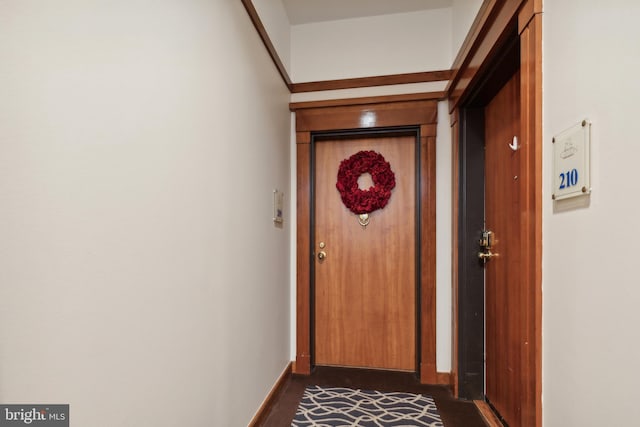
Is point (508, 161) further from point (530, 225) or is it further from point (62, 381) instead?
point (62, 381)

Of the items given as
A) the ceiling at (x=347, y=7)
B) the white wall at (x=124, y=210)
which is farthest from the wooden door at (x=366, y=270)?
the white wall at (x=124, y=210)

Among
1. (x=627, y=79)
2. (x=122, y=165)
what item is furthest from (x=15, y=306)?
(x=627, y=79)

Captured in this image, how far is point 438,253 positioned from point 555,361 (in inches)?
59.1

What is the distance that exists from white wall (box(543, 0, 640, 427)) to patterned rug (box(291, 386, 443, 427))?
1.08 meters

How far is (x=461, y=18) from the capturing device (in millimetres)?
2289

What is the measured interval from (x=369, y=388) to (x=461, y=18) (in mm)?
2634

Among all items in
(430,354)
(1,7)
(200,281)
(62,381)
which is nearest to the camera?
(1,7)

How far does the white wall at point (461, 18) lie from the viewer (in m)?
2.01

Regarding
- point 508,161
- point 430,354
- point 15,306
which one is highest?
point 508,161

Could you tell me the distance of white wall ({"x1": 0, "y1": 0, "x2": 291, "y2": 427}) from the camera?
0.68 meters

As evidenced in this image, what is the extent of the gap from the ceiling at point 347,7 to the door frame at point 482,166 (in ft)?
2.06

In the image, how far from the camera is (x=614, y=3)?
0.85 m

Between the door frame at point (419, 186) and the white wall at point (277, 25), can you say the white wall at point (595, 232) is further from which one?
the white wall at point (277, 25)

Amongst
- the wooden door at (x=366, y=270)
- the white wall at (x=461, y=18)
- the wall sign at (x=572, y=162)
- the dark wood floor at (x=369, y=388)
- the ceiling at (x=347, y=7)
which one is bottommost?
the dark wood floor at (x=369, y=388)
